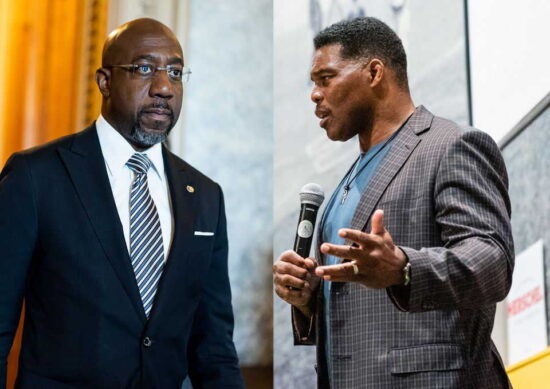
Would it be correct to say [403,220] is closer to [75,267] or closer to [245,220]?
[75,267]

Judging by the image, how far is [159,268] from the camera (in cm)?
216

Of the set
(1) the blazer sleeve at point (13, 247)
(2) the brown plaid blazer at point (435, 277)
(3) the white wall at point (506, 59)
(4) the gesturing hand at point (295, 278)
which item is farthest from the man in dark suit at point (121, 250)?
(3) the white wall at point (506, 59)

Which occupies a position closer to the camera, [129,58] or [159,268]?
[159,268]

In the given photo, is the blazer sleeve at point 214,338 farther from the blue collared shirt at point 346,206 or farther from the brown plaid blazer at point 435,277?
the brown plaid blazer at point 435,277

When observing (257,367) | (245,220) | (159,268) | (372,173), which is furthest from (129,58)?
(257,367)

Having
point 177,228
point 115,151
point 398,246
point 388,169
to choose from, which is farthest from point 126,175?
point 398,246

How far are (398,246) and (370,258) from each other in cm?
19

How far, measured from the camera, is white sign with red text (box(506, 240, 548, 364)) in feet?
9.19

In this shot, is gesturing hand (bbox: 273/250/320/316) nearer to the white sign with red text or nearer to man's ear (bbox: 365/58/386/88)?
man's ear (bbox: 365/58/386/88)

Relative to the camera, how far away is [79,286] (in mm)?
2033

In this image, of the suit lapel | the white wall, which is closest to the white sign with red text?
the white wall

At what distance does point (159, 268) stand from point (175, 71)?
0.60m

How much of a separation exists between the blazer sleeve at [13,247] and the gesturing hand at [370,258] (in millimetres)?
859

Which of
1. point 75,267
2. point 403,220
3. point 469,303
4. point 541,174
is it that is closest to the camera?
point 469,303
